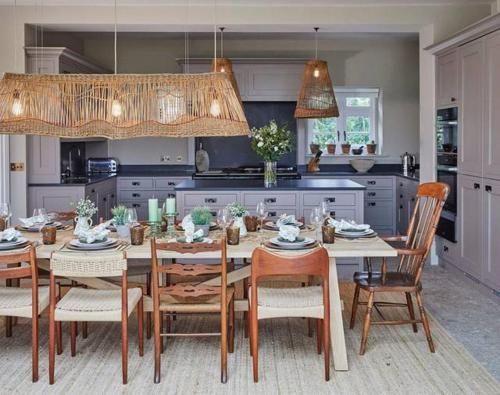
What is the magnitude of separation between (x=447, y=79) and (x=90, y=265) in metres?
4.07

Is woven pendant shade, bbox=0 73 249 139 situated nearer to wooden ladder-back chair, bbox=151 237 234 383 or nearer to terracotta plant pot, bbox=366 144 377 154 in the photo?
wooden ladder-back chair, bbox=151 237 234 383

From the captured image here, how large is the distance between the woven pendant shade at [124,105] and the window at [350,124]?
5058 millimetres

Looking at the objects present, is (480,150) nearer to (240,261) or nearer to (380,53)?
(240,261)

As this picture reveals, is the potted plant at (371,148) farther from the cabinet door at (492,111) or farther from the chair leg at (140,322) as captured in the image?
the chair leg at (140,322)

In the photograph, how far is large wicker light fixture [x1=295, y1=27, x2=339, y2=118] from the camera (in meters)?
6.62

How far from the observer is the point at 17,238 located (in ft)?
12.6

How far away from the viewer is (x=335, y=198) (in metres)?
6.02

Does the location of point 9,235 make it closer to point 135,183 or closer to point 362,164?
point 135,183

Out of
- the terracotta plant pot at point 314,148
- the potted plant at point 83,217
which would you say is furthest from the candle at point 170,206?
the terracotta plant pot at point 314,148

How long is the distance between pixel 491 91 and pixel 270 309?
2814mm

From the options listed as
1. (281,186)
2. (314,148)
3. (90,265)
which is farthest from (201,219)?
(314,148)

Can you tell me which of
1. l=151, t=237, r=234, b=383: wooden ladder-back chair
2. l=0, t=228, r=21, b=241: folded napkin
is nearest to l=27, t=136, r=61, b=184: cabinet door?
l=0, t=228, r=21, b=241: folded napkin

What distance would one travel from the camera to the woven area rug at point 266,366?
11.1 ft

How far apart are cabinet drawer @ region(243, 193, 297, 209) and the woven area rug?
1.82m
